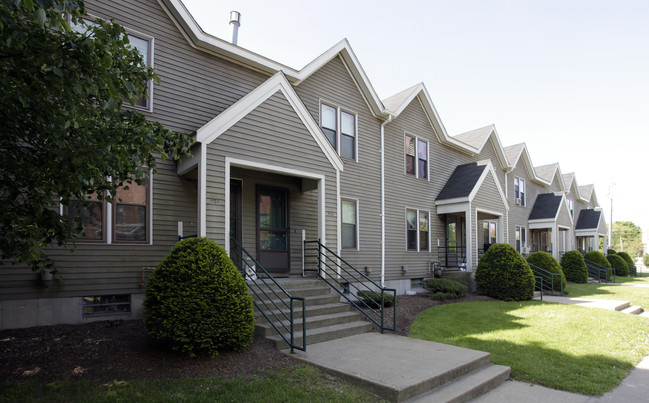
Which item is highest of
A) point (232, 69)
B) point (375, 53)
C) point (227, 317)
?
point (375, 53)

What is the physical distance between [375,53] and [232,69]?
6339 millimetres

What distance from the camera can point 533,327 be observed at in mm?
8727

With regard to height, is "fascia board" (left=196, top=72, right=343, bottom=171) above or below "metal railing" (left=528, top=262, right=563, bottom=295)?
above

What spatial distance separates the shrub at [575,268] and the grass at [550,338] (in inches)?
380

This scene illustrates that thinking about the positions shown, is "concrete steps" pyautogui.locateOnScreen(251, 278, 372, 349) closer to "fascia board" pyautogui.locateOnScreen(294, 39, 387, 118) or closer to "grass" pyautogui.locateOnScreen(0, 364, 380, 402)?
"grass" pyautogui.locateOnScreen(0, 364, 380, 402)

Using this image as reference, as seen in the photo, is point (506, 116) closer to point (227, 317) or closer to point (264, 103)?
point (264, 103)

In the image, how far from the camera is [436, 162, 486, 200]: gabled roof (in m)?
15.0

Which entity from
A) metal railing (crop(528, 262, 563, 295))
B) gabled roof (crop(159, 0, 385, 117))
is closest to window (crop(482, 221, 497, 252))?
metal railing (crop(528, 262, 563, 295))

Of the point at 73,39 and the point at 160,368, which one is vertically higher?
the point at 73,39

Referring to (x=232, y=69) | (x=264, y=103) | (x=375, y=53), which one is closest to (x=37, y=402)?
(x=264, y=103)

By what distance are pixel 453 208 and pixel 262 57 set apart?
9121 mm

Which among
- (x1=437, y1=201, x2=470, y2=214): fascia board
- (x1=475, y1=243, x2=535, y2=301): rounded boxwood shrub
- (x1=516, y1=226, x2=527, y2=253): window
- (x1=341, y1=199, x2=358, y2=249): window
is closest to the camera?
(x1=341, y1=199, x2=358, y2=249): window

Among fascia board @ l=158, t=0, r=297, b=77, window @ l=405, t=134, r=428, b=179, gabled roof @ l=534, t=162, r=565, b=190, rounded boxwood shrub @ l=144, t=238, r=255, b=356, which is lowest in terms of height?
rounded boxwood shrub @ l=144, t=238, r=255, b=356

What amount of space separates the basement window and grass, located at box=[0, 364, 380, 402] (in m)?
2.98
